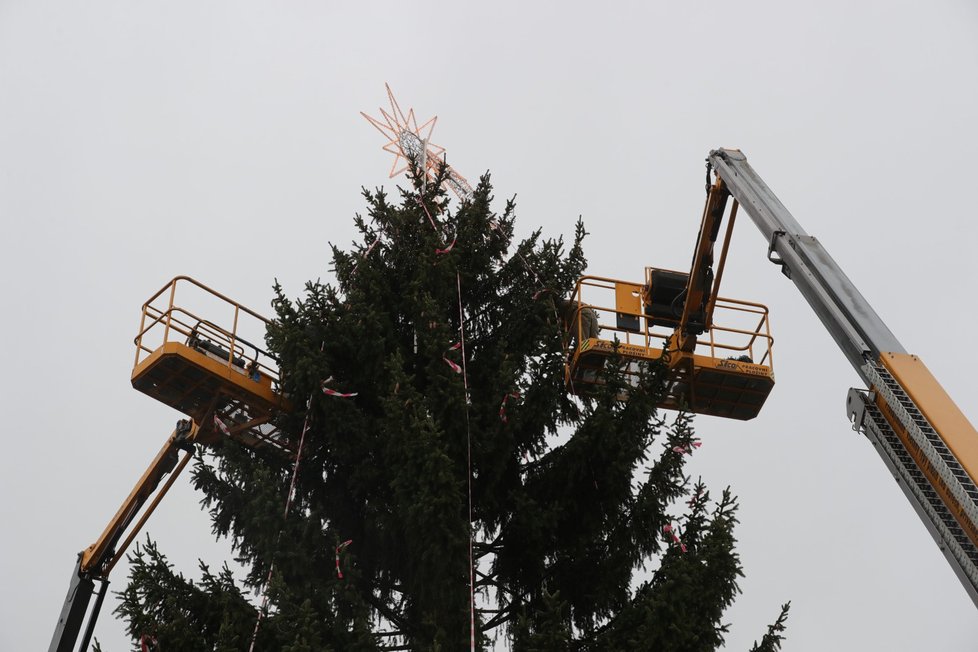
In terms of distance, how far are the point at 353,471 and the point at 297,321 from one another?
199 cm

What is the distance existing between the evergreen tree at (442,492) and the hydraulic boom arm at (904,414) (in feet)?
6.31

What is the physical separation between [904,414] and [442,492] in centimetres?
469

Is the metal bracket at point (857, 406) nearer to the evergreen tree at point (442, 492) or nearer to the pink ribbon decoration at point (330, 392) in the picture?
the evergreen tree at point (442, 492)

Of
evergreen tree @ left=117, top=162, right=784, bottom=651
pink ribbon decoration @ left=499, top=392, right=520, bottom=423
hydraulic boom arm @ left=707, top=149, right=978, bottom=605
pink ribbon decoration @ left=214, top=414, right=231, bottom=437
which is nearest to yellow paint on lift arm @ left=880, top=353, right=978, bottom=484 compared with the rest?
hydraulic boom arm @ left=707, top=149, right=978, bottom=605

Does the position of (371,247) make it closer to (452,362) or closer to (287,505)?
(452,362)

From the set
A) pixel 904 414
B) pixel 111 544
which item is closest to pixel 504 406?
pixel 904 414

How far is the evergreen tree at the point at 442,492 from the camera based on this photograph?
36.4ft

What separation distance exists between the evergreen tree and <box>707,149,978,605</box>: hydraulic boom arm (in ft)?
6.31

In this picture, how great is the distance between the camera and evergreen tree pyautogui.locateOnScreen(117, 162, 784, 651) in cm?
1109

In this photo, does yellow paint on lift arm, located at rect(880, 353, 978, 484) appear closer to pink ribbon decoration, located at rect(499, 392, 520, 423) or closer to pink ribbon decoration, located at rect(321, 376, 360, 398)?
pink ribbon decoration, located at rect(499, 392, 520, 423)

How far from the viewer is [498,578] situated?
13016 millimetres

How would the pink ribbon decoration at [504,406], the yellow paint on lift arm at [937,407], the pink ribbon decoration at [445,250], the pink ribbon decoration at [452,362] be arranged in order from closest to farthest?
the yellow paint on lift arm at [937,407] → the pink ribbon decoration at [452,362] → the pink ribbon decoration at [504,406] → the pink ribbon decoration at [445,250]

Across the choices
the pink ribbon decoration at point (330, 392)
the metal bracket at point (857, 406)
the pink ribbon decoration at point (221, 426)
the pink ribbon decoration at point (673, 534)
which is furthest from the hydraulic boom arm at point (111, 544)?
the metal bracket at point (857, 406)

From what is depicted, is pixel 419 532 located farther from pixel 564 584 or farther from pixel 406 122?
pixel 406 122
